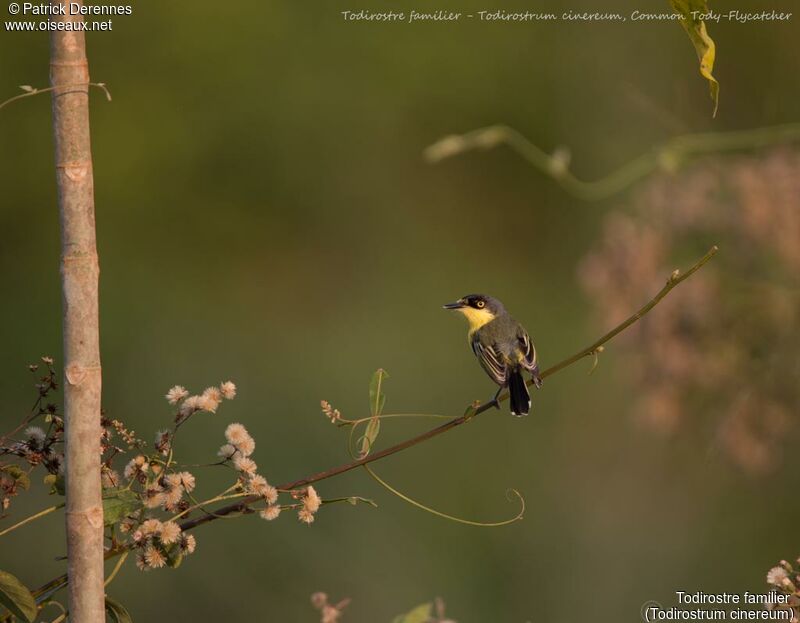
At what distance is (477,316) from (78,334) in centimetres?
201

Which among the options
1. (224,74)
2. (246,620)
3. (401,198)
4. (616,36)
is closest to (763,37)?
(616,36)

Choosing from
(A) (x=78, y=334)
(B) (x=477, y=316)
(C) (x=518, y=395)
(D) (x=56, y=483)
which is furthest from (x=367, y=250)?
(A) (x=78, y=334)

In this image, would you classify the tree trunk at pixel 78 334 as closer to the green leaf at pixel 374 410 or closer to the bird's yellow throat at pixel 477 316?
the green leaf at pixel 374 410

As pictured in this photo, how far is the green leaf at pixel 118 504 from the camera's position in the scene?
1138mm

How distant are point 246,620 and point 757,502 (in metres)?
2.43

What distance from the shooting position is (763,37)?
249 inches

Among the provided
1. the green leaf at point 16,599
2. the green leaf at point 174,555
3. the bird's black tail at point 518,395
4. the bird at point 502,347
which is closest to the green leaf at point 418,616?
the green leaf at point 174,555

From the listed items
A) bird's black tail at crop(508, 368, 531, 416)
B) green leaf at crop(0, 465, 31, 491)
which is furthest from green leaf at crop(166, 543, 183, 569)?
bird's black tail at crop(508, 368, 531, 416)

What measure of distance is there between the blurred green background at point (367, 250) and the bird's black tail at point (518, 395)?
284 cm

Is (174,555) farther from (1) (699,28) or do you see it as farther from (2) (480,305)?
(2) (480,305)

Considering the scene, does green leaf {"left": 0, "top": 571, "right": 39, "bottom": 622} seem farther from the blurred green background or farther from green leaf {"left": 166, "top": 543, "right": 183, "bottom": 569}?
the blurred green background

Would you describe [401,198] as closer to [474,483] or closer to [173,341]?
[173,341]

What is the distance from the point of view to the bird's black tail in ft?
8.16

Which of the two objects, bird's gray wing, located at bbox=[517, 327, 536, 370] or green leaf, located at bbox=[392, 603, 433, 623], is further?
bird's gray wing, located at bbox=[517, 327, 536, 370]
